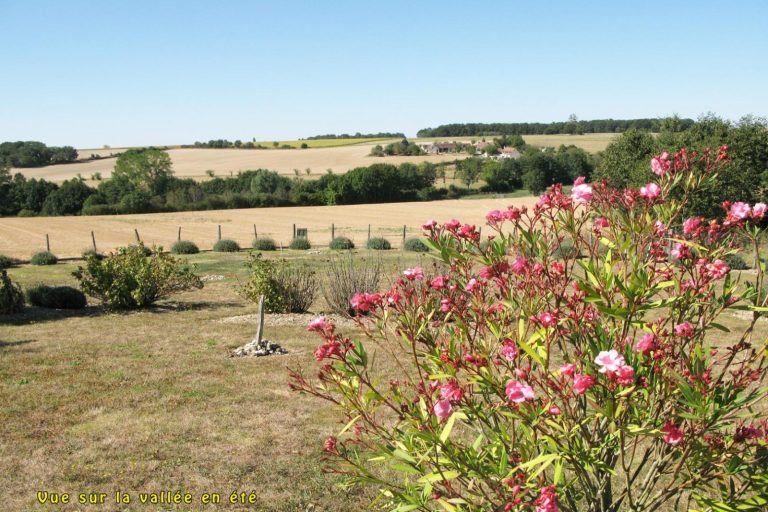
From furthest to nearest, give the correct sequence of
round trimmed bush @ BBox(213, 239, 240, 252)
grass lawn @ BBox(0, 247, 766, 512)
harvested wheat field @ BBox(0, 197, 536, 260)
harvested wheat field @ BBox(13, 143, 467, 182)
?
harvested wheat field @ BBox(13, 143, 467, 182), harvested wheat field @ BBox(0, 197, 536, 260), round trimmed bush @ BBox(213, 239, 240, 252), grass lawn @ BBox(0, 247, 766, 512)

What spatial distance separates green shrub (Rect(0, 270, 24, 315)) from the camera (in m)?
15.2

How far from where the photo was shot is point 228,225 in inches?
2015

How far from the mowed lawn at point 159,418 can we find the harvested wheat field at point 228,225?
77.9ft

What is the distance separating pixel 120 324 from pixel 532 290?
13.0m

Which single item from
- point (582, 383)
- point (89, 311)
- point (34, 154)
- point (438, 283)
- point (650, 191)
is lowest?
point (89, 311)

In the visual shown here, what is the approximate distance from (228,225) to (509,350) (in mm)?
49914

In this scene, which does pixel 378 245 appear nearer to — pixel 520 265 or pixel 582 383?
pixel 520 265

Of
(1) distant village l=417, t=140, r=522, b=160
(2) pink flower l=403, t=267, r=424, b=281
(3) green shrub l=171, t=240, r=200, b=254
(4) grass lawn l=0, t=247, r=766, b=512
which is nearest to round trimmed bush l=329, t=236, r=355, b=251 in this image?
(3) green shrub l=171, t=240, r=200, b=254

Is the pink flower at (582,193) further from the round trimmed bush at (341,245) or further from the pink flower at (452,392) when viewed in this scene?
the round trimmed bush at (341,245)

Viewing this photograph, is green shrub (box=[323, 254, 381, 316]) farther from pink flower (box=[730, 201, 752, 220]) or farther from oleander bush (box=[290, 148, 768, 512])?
pink flower (box=[730, 201, 752, 220])

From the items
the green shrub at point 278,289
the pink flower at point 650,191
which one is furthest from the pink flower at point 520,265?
the green shrub at point 278,289

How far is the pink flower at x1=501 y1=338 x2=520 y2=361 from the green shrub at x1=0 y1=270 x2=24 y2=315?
49.6 feet

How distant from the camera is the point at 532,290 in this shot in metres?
3.33


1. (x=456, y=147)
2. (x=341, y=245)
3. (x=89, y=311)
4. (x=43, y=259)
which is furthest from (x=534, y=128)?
(x=89, y=311)
